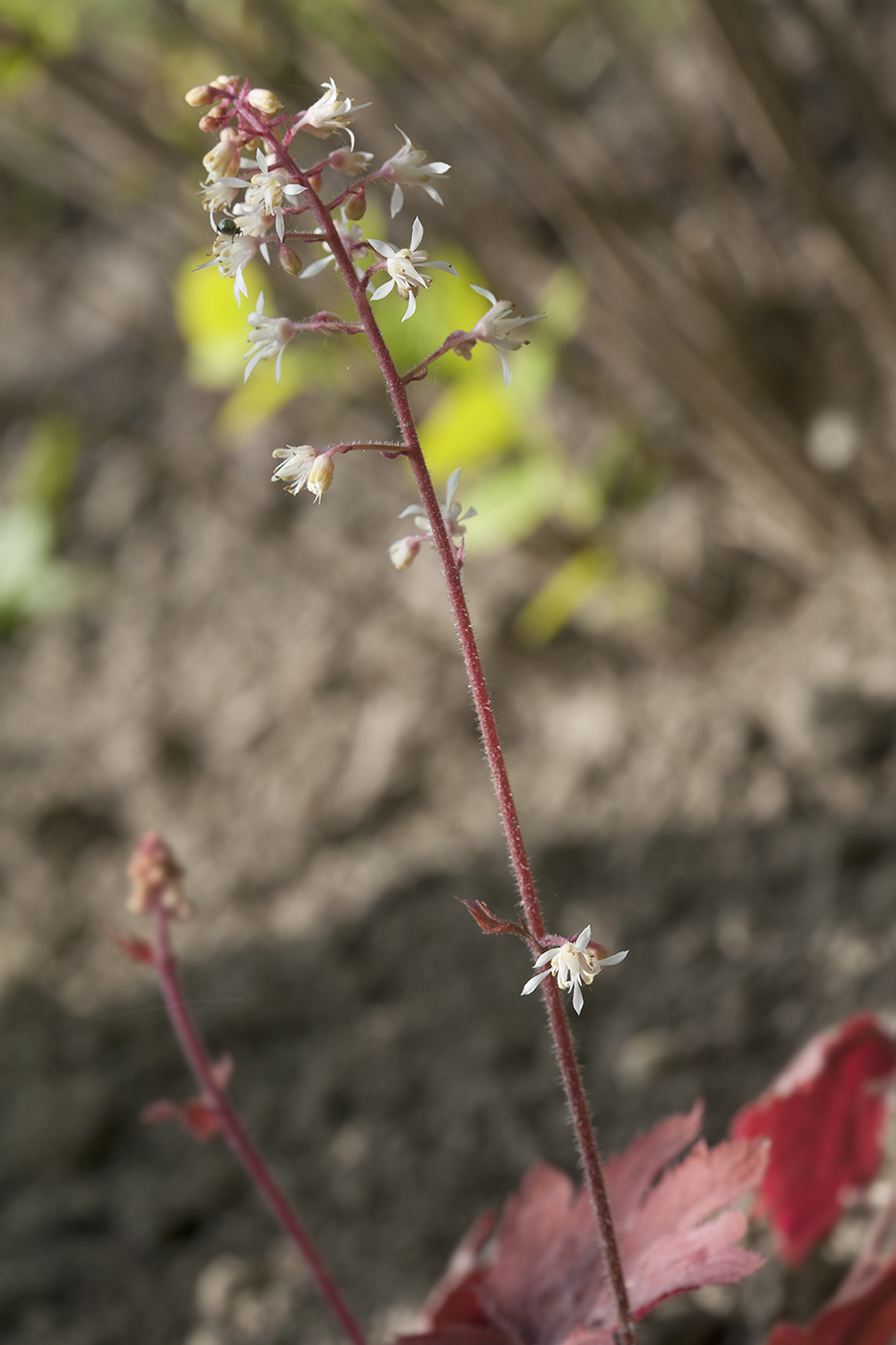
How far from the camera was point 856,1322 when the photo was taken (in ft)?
2.59

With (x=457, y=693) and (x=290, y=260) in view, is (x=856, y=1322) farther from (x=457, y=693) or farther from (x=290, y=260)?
(x=457, y=693)

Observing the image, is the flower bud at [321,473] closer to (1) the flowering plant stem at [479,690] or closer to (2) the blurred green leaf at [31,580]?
(1) the flowering plant stem at [479,690]

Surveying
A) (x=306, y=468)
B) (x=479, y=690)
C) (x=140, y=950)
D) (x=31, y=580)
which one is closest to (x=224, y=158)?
(x=306, y=468)

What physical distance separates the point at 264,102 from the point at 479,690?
287 mm

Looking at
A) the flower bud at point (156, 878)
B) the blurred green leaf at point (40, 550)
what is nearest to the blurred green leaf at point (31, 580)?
the blurred green leaf at point (40, 550)

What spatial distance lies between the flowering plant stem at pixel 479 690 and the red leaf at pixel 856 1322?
6.7 inches

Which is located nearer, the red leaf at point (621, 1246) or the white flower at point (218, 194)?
the white flower at point (218, 194)

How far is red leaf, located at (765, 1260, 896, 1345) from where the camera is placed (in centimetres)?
77

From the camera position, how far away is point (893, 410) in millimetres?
1921

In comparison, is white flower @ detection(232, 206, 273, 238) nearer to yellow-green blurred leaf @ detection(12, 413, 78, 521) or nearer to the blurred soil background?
the blurred soil background

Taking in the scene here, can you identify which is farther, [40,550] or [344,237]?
[40,550]

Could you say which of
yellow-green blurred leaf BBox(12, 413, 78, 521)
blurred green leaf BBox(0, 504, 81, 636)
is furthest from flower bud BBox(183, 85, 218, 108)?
blurred green leaf BBox(0, 504, 81, 636)

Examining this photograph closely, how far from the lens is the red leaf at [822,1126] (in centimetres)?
92

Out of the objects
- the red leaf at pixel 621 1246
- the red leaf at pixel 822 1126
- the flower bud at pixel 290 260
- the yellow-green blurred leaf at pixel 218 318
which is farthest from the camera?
the yellow-green blurred leaf at pixel 218 318
